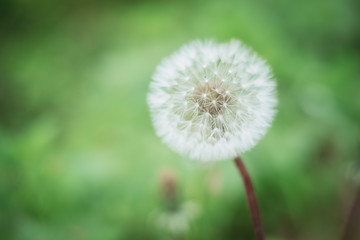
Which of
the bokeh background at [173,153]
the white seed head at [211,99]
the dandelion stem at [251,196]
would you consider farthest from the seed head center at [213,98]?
the bokeh background at [173,153]

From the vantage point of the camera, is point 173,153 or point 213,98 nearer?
point 213,98

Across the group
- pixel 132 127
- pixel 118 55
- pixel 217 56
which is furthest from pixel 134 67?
pixel 217 56

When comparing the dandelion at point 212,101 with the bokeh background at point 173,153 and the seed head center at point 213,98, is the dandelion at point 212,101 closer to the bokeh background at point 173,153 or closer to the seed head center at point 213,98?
the seed head center at point 213,98

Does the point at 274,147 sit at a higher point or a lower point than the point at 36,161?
higher

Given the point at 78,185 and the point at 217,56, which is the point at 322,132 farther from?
the point at 78,185

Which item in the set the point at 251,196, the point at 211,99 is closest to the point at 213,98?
the point at 211,99

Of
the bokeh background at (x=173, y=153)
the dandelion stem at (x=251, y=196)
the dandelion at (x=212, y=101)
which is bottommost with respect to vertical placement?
the dandelion stem at (x=251, y=196)

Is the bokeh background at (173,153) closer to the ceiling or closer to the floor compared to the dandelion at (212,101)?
closer to the ceiling

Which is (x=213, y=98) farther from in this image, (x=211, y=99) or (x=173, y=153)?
(x=173, y=153)
